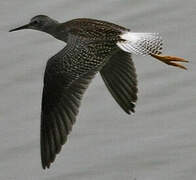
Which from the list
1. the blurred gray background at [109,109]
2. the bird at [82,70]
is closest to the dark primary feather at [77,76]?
the bird at [82,70]

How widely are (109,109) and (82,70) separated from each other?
4.01 feet

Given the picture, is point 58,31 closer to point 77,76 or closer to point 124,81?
point 124,81

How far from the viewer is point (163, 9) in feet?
33.4

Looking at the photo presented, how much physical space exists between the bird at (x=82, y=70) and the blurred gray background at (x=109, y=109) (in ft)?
1.29

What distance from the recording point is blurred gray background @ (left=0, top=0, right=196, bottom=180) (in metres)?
7.98

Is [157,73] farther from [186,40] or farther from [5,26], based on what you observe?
[5,26]

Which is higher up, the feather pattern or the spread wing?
the feather pattern

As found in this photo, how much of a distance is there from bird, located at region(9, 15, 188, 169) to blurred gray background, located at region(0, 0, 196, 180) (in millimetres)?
392

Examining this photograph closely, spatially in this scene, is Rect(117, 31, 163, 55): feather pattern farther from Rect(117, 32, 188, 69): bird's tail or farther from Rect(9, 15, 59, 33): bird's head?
Rect(9, 15, 59, 33): bird's head

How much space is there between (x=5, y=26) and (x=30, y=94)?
50.3 inches

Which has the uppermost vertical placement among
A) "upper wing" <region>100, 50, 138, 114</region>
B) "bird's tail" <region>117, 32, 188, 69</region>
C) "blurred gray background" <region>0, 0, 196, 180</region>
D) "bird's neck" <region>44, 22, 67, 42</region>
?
"bird's tail" <region>117, 32, 188, 69</region>

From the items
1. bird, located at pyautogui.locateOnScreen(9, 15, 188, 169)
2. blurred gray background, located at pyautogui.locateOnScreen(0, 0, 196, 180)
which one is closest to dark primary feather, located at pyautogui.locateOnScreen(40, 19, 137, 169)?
bird, located at pyautogui.locateOnScreen(9, 15, 188, 169)

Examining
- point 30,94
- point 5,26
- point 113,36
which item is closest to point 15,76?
point 30,94

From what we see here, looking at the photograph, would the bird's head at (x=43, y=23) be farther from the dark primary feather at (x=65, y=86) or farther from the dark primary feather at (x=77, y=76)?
the dark primary feather at (x=65, y=86)
